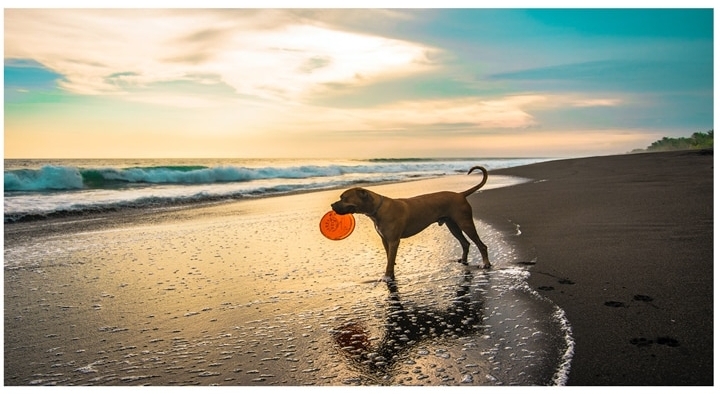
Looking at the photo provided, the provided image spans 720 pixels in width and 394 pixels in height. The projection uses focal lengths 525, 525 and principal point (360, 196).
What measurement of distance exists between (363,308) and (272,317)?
30.8 inches

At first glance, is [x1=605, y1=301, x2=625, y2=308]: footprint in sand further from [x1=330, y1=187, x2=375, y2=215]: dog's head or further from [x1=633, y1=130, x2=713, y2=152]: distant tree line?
[x1=633, y1=130, x2=713, y2=152]: distant tree line

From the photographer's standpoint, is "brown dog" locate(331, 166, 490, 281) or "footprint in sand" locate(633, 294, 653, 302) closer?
"footprint in sand" locate(633, 294, 653, 302)

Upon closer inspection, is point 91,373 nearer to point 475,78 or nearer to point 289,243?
point 289,243

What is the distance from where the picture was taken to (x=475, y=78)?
467 inches

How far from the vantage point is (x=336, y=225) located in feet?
20.8

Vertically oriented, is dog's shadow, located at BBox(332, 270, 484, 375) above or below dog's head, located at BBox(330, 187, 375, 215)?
below

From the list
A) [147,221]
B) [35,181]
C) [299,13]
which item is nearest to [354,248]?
[299,13]

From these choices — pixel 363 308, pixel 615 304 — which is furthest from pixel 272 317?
pixel 615 304

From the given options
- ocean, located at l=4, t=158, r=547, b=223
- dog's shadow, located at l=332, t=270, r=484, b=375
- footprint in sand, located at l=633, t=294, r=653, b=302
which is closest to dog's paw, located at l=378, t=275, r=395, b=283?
dog's shadow, located at l=332, t=270, r=484, b=375

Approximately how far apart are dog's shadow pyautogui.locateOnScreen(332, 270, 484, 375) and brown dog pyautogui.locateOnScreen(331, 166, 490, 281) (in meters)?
1.06

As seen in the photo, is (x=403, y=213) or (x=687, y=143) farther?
(x=687, y=143)

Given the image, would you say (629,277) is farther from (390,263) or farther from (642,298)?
(390,263)

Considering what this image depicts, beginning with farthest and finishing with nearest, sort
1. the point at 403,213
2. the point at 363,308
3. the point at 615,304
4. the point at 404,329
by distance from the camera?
the point at 403,213 → the point at 363,308 → the point at 615,304 → the point at 404,329

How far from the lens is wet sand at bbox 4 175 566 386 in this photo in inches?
133
